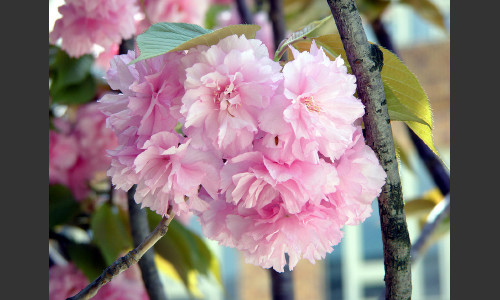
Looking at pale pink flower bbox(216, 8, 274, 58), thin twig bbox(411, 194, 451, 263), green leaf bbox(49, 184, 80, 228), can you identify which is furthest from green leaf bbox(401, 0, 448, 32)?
green leaf bbox(49, 184, 80, 228)

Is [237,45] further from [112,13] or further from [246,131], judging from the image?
[112,13]

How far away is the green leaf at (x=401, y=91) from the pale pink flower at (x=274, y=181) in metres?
0.08

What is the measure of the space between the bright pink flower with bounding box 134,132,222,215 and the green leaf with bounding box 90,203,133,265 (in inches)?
15.4

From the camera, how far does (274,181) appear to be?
1.15 feet

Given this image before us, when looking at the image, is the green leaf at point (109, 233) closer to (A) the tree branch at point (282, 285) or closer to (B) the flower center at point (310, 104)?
(A) the tree branch at point (282, 285)

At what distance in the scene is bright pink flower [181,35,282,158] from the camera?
347mm

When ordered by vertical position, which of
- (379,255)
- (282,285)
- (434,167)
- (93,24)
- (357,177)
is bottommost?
(379,255)

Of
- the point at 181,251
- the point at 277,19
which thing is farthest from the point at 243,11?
the point at 181,251

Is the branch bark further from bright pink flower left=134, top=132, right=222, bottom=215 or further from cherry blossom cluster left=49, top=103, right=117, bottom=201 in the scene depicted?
cherry blossom cluster left=49, top=103, right=117, bottom=201

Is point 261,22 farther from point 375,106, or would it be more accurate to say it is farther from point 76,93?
point 375,106

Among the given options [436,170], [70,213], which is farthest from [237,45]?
[436,170]

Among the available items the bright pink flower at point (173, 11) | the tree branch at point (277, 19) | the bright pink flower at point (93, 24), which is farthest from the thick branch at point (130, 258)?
the tree branch at point (277, 19)

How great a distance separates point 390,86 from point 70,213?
0.55 meters

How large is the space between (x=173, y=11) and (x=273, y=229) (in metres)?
0.53
